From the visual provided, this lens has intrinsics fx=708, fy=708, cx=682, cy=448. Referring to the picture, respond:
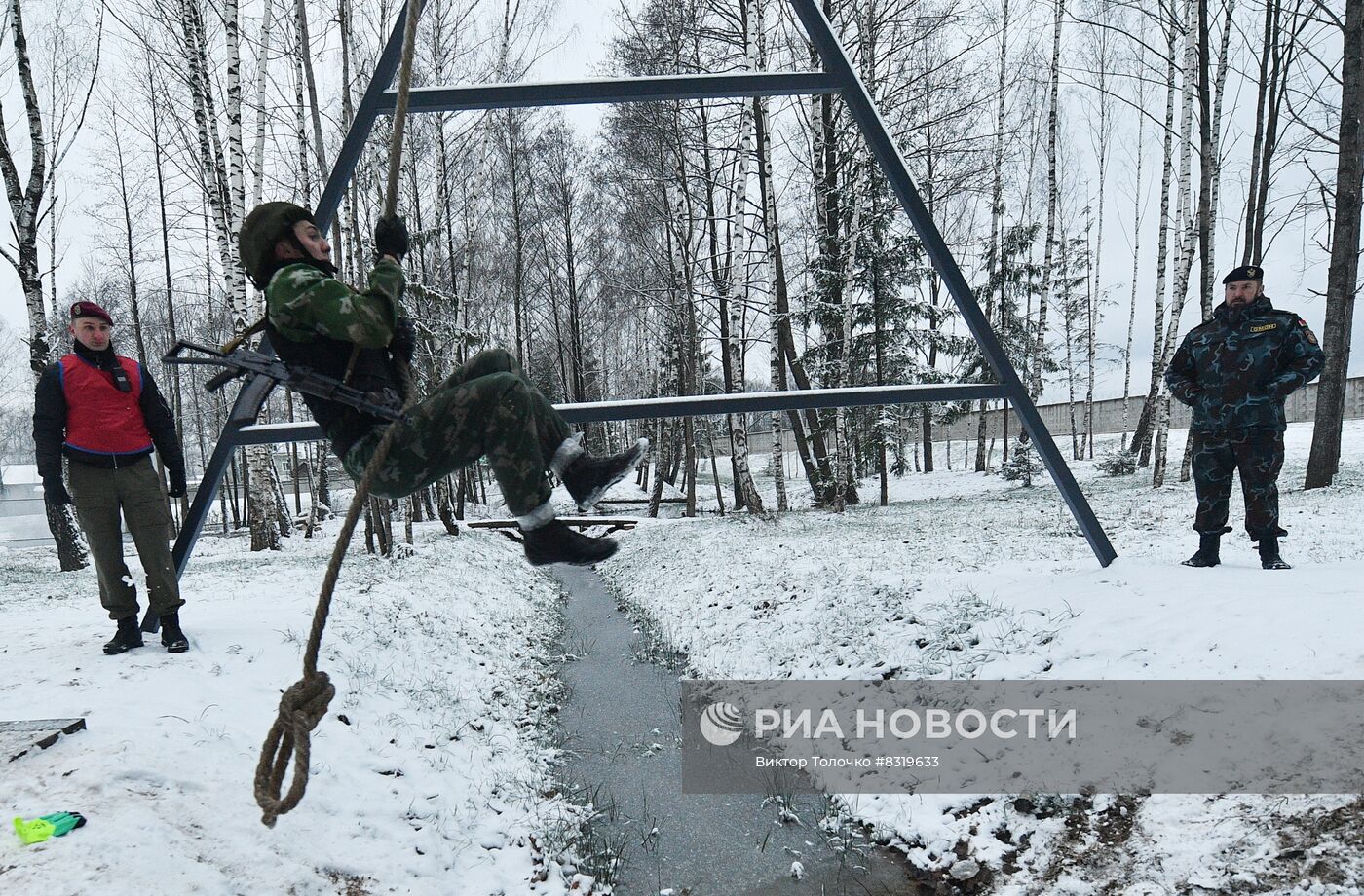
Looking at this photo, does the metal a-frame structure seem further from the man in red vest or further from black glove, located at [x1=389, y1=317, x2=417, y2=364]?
black glove, located at [x1=389, y1=317, x2=417, y2=364]

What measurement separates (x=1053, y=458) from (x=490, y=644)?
5.14m

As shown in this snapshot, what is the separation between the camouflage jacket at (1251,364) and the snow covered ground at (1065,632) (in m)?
1.01

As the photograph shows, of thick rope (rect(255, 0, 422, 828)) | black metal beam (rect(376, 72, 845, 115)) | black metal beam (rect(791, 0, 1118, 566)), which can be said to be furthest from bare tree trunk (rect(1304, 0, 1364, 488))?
thick rope (rect(255, 0, 422, 828))

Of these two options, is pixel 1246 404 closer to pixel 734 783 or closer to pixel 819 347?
pixel 734 783

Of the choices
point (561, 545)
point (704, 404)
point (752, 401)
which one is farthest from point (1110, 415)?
point (561, 545)

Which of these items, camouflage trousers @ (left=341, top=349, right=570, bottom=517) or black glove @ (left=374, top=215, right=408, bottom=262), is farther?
black glove @ (left=374, top=215, right=408, bottom=262)

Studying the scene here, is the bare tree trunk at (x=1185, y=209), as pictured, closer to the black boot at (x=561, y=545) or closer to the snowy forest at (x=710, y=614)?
the snowy forest at (x=710, y=614)

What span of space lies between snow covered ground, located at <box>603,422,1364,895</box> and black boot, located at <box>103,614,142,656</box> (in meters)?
3.94

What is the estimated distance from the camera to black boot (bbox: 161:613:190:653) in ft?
14.0

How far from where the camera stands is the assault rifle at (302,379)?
2412mm

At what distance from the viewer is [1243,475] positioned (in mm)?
4629

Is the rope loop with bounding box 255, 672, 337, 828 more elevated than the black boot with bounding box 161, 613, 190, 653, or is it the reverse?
the rope loop with bounding box 255, 672, 337, 828

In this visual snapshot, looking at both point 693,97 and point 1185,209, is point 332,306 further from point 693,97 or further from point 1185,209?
point 1185,209

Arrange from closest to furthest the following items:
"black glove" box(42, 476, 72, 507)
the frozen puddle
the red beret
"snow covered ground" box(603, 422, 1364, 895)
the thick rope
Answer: the thick rope → "snow covered ground" box(603, 422, 1364, 895) → the frozen puddle → "black glove" box(42, 476, 72, 507) → the red beret
